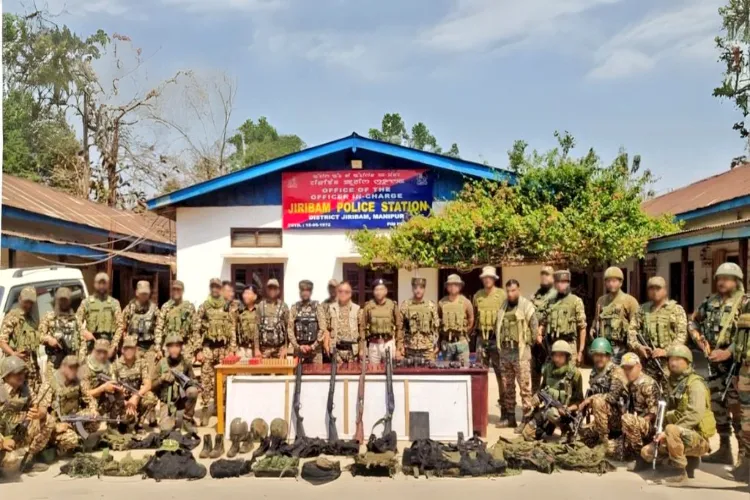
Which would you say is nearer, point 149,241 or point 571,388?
point 571,388

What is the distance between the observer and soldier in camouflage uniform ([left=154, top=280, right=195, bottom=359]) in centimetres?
834

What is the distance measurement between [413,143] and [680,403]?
5220 cm

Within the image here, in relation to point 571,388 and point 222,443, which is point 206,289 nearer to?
point 222,443

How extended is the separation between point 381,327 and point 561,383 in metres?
2.17

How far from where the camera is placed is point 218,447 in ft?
21.7

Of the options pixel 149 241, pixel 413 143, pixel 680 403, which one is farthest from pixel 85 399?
pixel 413 143

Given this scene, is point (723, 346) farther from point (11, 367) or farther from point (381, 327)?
point (11, 367)

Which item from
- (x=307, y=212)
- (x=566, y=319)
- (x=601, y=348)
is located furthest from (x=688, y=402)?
(x=307, y=212)

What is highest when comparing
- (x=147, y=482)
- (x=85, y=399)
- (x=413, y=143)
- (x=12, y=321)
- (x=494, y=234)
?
(x=413, y=143)

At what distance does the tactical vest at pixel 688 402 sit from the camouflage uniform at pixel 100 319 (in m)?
6.32

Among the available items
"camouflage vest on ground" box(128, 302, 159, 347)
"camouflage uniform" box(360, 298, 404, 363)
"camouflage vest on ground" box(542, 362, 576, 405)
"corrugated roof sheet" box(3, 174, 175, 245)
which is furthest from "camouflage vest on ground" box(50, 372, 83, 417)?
"corrugated roof sheet" box(3, 174, 175, 245)

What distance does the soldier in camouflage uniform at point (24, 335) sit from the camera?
7.36 m

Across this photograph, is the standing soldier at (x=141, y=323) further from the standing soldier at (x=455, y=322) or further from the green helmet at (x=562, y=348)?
the green helmet at (x=562, y=348)

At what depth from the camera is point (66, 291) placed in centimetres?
811
